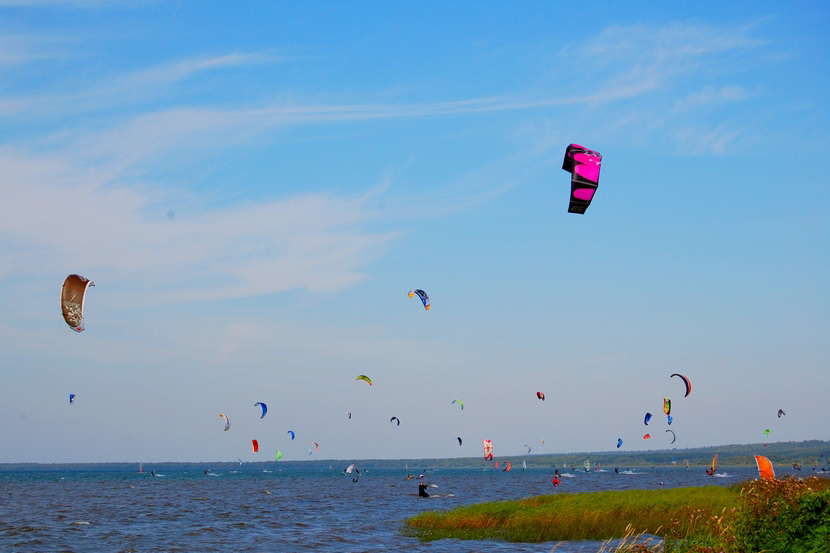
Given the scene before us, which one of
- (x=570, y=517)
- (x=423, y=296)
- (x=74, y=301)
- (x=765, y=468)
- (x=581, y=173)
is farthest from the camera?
(x=423, y=296)

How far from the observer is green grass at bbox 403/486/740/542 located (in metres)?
25.0

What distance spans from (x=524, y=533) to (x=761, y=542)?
570 inches

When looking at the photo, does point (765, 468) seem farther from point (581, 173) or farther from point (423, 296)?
point (423, 296)

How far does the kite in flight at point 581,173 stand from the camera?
1552 cm

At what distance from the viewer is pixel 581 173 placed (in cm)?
1589

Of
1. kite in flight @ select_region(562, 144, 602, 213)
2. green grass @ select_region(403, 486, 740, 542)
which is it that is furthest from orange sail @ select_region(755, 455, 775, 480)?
kite in flight @ select_region(562, 144, 602, 213)

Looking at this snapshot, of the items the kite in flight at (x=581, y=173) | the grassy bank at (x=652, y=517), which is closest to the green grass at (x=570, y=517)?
the grassy bank at (x=652, y=517)

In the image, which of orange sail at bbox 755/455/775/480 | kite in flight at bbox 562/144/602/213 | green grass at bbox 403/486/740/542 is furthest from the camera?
green grass at bbox 403/486/740/542

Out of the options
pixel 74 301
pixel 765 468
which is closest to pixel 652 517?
pixel 765 468

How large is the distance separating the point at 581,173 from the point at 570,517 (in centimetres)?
1444

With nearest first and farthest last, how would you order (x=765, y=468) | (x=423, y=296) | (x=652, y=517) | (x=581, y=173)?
(x=581, y=173) < (x=765, y=468) < (x=652, y=517) < (x=423, y=296)

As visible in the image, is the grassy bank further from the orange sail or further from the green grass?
the orange sail

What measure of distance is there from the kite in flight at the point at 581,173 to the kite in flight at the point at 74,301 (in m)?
13.0

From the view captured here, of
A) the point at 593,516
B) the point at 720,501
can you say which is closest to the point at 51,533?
the point at 593,516
